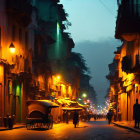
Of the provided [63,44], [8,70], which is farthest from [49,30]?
[8,70]

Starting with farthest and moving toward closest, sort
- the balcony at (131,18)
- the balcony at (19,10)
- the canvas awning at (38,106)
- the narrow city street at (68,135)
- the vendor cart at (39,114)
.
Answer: the balcony at (19,10), the balcony at (131,18), the canvas awning at (38,106), the vendor cart at (39,114), the narrow city street at (68,135)

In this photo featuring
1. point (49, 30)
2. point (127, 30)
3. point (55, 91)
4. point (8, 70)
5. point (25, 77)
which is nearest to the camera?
point (8, 70)

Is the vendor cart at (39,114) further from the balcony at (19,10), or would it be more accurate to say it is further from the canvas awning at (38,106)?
the balcony at (19,10)

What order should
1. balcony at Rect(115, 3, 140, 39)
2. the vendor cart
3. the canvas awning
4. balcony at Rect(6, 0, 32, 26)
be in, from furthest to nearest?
balcony at Rect(6, 0, 32, 26)
balcony at Rect(115, 3, 140, 39)
the canvas awning
the vendor cart

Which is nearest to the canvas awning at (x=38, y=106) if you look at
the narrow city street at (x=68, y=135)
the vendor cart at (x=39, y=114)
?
the vendor cart at (x=39, y=114)

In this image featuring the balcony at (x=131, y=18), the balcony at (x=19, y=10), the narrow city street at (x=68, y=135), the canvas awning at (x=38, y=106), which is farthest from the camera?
the balcony at (x=19, y=10)

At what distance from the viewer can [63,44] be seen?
77062 mm

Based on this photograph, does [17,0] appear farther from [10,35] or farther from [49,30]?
[49,30]

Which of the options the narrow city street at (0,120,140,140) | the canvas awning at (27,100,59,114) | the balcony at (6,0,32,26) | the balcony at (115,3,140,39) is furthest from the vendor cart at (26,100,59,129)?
the balcony at (115,3,140,39)

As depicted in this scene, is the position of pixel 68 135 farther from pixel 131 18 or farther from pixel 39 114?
pixel 131 18

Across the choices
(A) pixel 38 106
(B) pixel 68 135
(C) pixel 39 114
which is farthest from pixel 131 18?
(B) pixel 68 135

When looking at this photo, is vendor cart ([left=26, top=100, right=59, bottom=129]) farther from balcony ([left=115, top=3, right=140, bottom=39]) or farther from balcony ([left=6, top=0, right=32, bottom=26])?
balcony ([left=115, top=3, right=140, bottom=39])

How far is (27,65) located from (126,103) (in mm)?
15018

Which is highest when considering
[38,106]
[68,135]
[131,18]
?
[131,18]
